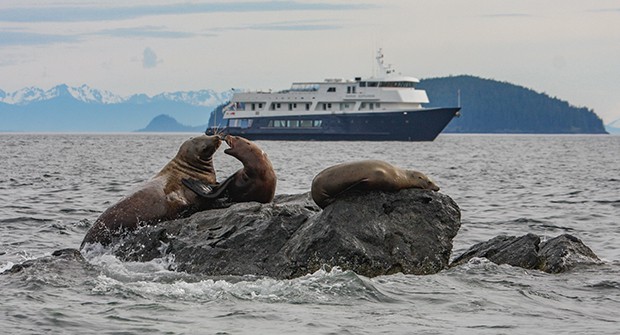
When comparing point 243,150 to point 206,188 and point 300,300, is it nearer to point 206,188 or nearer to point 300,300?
point 206,188

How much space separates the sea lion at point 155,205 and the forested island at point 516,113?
176m

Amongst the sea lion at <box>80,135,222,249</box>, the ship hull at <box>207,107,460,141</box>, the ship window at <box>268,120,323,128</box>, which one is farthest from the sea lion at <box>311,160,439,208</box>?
the ship window at <box>268,120,323,128</box>

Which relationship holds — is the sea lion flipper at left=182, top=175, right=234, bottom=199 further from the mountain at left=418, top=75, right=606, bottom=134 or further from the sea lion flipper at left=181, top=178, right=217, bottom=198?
the mountain at left=418, top=75, right=606, bottom=134

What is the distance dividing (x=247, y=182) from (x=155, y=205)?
3.22 feet

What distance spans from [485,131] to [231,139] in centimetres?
18089

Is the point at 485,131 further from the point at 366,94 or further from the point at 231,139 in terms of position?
the point at 231,139

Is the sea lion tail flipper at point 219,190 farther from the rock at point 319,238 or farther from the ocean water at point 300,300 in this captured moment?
the ocean water at point 300,300

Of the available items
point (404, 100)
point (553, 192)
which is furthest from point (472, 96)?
point (553, 192)

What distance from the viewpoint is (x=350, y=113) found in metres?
74.6

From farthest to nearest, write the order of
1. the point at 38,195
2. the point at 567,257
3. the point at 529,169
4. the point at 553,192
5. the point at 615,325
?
the point at 529,169 → the point at 553,192 → the point at 38,195 → the point at 567,257 → the point at 615,325

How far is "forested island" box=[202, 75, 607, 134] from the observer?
185 metres

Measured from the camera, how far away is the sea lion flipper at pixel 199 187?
31.7ft

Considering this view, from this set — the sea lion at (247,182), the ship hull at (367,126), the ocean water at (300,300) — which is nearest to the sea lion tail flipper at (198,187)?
the sea lion at (247,182)

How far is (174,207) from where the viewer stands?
9609 mm
